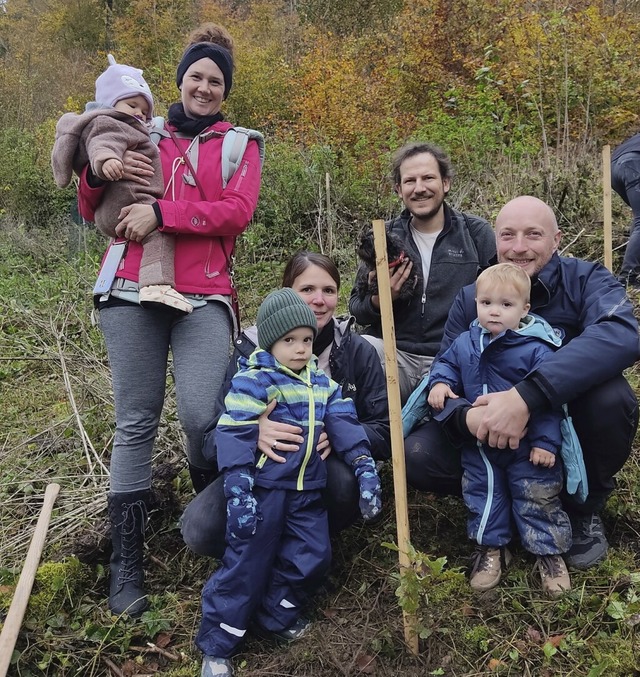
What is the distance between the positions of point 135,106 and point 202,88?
1.10 feet

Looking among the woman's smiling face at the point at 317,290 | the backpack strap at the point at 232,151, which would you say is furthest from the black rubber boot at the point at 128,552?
the backpack strap at the point at 232,151

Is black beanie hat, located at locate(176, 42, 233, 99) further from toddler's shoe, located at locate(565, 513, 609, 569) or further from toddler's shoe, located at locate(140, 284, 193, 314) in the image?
toddler's shoe, located at locate(565, 513, 609, 569)

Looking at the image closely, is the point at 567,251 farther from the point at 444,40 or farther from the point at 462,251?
the point at 444,40

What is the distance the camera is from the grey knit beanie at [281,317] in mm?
2330

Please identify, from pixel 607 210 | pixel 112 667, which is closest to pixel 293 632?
pixel 112 667

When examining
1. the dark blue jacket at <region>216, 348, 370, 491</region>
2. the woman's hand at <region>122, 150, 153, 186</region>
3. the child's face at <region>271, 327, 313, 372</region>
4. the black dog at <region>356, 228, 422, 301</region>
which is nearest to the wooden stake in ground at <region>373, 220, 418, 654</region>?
the dark blue jacket at <region>216, 348, 370, 491</region>

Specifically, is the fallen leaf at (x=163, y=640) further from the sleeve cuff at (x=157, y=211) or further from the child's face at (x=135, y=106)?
the child's face at (x=135, y=106)

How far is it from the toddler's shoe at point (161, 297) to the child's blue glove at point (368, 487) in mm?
958

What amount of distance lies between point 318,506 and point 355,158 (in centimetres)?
642

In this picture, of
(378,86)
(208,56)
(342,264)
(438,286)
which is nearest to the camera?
(208,56)

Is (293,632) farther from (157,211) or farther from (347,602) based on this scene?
(157,211)

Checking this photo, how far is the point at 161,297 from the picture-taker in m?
2.43

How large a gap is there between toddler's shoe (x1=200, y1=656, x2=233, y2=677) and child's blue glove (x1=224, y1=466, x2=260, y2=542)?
45 cm

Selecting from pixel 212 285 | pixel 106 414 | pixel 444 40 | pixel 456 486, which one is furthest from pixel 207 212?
pixel 444 40
